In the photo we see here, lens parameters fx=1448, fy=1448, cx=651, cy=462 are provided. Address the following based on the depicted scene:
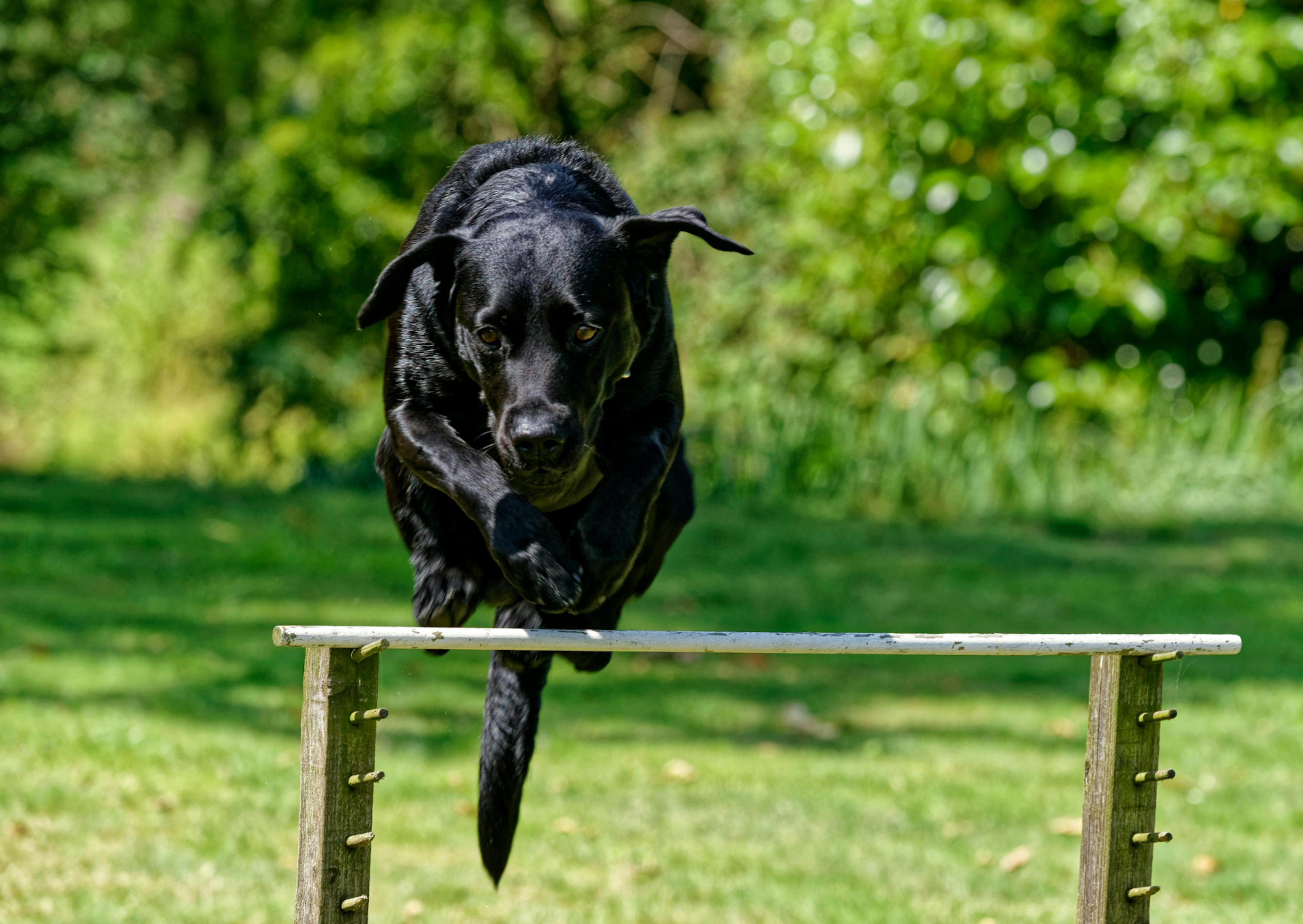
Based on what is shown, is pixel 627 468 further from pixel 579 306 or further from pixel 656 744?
pixel 656 744

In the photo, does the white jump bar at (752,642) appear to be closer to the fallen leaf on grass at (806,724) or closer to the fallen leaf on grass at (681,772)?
the fallen leaf on grass at (681,772)

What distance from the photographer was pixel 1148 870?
99.3 inches

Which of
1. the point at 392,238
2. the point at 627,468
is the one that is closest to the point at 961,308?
the point at 392,238

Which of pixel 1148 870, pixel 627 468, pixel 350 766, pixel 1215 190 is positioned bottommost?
pixel 1148 870

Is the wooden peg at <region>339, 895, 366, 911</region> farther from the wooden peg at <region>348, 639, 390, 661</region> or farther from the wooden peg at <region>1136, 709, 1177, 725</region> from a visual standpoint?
the wooden peg at <region>1136, 709, 1177, 725</region>

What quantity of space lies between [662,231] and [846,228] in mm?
7221

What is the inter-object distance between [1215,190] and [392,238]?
5.54m

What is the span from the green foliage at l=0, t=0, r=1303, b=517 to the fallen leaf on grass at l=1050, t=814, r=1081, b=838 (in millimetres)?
4558

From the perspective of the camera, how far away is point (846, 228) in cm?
980

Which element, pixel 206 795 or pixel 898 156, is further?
pixel 898 156

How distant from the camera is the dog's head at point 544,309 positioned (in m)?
2.60

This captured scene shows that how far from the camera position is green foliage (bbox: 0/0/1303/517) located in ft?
29.7

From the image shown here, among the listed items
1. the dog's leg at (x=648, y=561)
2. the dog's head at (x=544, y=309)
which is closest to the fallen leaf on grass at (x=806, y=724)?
the dog's leg at (x=648, y=561)

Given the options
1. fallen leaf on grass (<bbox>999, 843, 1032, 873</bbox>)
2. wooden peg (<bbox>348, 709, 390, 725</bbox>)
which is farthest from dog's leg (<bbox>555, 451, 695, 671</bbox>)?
fallen leaf on grass (<bbox>999, 843, 1032, 873</bbox>)
